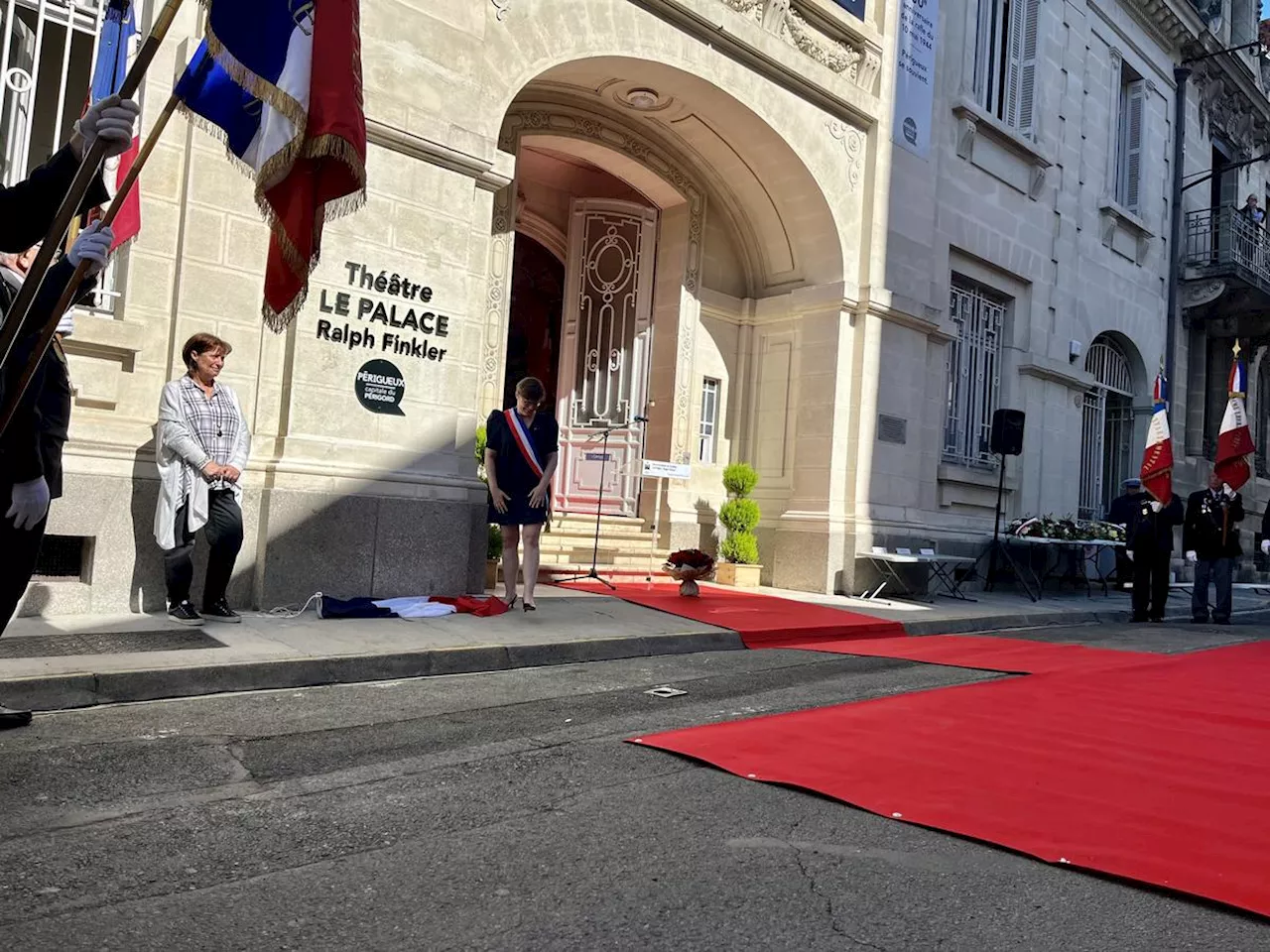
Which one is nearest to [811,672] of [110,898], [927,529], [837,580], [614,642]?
[614,642]

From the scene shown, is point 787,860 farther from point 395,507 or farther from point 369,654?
point 395,507

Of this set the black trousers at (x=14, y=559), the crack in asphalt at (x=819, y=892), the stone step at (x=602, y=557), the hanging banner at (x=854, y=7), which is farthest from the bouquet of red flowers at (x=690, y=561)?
the hanging banner at (x=854, y=7)

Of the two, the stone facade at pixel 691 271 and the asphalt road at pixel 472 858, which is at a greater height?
the stone facade at pixel 691 271

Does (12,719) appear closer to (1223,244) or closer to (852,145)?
(852,145)

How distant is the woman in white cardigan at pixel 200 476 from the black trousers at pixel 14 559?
2.42 metres

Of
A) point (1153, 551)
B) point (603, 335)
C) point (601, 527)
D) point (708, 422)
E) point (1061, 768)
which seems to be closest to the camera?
point (1061, 768)

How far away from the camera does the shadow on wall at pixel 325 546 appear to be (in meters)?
7.17

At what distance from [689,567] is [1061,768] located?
20.4ft

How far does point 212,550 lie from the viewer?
6.99m

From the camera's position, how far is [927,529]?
45.3 ft

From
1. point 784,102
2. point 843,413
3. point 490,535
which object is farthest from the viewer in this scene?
point 843,413

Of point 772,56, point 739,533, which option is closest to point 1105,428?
point 739,533

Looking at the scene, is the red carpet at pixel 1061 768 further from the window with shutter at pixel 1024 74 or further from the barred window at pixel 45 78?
the window with shutter at pixel 1024 74

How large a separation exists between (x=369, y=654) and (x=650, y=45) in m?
7.28
